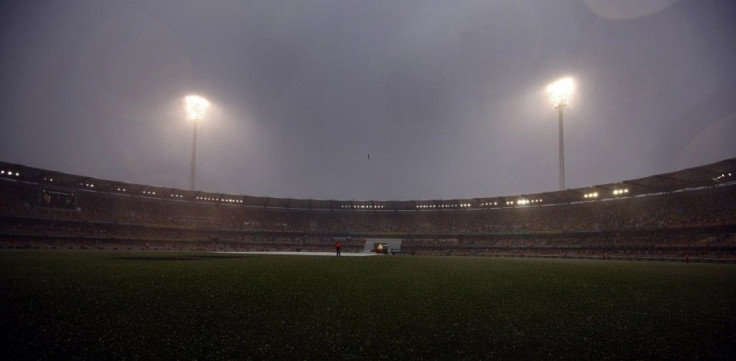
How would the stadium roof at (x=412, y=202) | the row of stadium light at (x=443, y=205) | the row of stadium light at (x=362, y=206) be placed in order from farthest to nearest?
1. the row of stadium light at (x=362, y=206)
2. the row of stadium light at (x=443, y=205)
3. the stadium roof at (x=412, y=202)

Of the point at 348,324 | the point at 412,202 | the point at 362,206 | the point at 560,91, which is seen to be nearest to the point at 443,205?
the point at 412,202

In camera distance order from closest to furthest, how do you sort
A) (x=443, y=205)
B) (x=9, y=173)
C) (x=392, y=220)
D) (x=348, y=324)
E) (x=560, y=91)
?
(x=348, y=324) → (x=9, y=173) → (x=560, y=91) → (x=443, y=205) → (x=392, y=220)

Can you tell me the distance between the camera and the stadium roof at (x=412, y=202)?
42.5m

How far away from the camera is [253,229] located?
219 ft

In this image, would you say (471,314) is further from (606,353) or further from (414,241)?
(414,241)

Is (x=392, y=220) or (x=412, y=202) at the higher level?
(x=412, y=202)

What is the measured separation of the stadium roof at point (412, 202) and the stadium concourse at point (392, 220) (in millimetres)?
167

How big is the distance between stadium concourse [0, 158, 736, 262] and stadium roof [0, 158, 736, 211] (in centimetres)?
17

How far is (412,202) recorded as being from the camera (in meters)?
73.8

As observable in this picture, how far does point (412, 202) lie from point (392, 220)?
6089mm

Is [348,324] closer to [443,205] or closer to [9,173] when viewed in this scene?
[9,173]

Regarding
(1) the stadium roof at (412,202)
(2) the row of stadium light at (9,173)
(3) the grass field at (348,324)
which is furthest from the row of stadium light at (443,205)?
(2) the row of stadium light at (9,173)

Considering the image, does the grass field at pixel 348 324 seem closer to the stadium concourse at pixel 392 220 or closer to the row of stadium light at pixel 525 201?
the stadium concourse at pixel 392 220

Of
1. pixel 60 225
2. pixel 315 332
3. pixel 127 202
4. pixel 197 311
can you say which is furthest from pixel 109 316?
pixel 127 202
